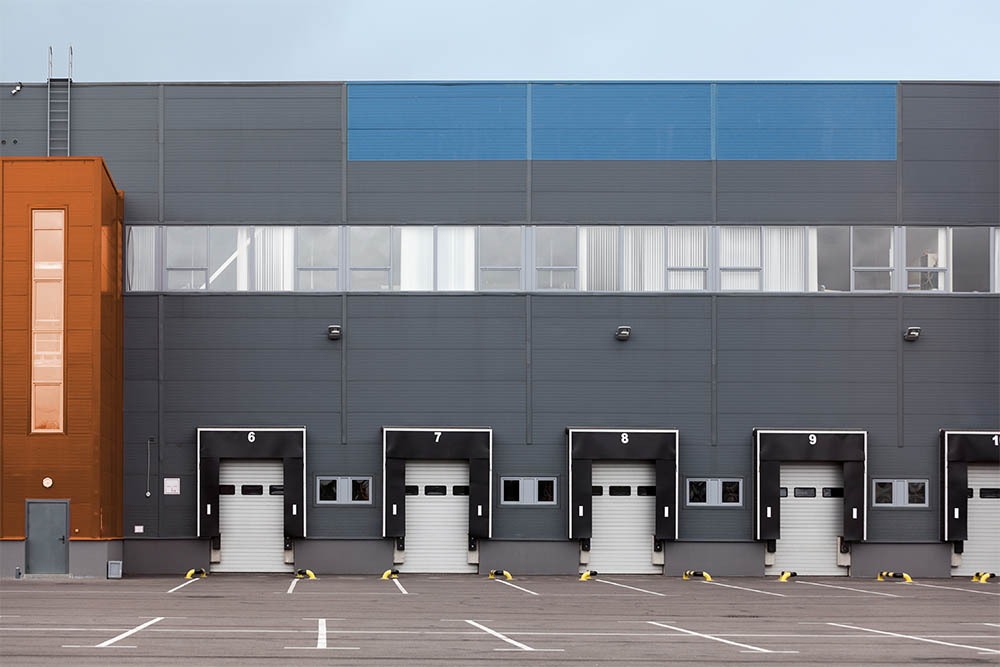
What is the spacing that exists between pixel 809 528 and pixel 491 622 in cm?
1493

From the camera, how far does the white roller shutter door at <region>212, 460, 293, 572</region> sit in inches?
1308

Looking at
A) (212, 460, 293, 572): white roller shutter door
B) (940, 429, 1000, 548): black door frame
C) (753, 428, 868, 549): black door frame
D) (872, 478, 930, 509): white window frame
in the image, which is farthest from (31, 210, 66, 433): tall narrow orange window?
(940, 429, 1000, 548): black door frame

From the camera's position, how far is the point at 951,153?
34031 millimetres

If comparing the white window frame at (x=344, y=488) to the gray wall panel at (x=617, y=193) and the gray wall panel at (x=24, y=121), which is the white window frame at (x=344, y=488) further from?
the gray wall panel at (x=24, y=121)

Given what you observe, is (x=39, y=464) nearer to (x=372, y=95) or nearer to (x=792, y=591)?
(x=372, y=95)

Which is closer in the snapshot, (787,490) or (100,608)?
(100,608)

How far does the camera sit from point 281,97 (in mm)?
33938

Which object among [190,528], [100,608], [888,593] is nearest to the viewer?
[100,608]

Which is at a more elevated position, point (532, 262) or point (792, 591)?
point (532, 262)

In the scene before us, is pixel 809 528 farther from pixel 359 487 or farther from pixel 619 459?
pixel 359 487

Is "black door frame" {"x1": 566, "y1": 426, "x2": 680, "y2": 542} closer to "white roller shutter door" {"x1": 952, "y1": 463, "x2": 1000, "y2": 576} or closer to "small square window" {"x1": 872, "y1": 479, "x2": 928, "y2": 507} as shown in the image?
"small square window" {"x1": 872, "y1": 479, "x2": 928, "y2": 507}

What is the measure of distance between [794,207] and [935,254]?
12.4 feet

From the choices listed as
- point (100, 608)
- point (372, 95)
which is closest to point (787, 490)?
point (372, 95)

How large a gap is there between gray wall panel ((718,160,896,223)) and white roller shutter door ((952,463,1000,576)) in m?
7.04
